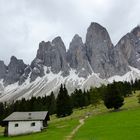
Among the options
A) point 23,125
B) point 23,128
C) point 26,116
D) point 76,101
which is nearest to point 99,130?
point 23,128

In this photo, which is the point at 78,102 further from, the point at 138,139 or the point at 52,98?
the point at 138,139

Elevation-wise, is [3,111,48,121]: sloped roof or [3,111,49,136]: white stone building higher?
[3,111,48,121]: sloped roof

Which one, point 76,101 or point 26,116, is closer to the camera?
point 26,116

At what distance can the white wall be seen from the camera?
244ft

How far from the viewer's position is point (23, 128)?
7525 cm

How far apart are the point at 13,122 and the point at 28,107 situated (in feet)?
178

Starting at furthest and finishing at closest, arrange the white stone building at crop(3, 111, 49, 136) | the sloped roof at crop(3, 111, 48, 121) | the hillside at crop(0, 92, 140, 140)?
the sloped roof at crop(3, 111, 48, 121), the white stone building at crop(3, 111, 49, 136), the hillside at crop(0, 92, 140, 140)

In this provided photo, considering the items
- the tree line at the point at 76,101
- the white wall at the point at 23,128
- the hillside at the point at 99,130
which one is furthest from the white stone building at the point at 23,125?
the tree line at the point at 76,101

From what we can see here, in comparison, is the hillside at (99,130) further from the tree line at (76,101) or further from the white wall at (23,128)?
the tree line at (76,101)

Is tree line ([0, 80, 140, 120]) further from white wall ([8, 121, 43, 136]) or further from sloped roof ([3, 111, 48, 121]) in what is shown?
white wall ([8, 121, 43, 136])

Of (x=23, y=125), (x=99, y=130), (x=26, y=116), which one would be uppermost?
(x=26, y=116)

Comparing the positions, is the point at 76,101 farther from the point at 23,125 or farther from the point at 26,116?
the point at 23,125

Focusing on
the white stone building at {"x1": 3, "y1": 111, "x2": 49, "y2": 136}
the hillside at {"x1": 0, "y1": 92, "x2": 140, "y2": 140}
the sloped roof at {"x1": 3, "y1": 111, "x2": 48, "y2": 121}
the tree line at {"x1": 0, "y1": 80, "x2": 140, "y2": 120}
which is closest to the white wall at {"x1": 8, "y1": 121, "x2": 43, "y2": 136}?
the white stone building at {"x1": 3, "y1": 111, "x2": 49, "y2": 136}

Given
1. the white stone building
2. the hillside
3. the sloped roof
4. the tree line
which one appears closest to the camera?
the hillside
